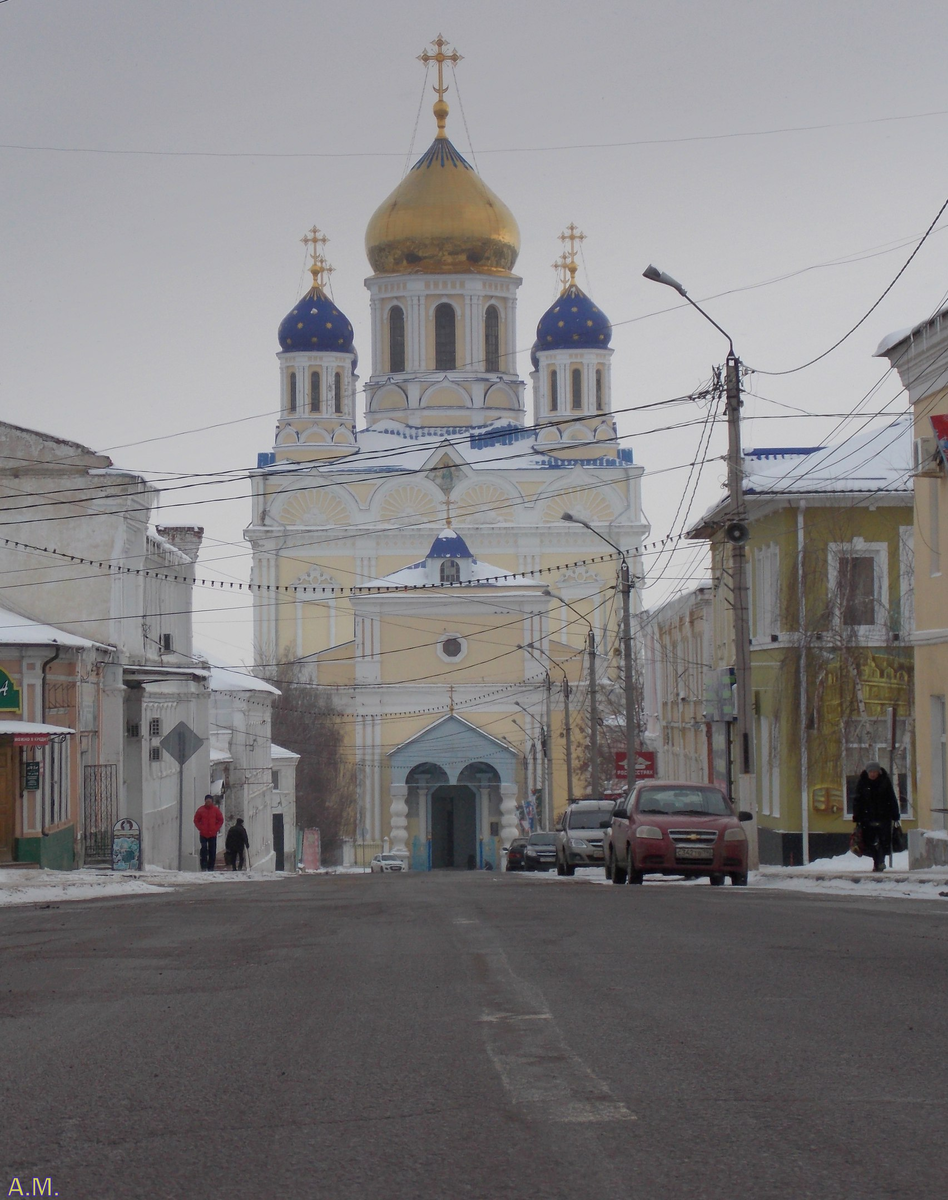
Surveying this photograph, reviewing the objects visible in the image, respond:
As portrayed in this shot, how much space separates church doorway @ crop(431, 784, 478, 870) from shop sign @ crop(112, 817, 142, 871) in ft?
126

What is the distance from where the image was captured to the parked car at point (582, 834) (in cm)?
2936

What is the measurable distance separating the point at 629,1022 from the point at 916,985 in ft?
6.57

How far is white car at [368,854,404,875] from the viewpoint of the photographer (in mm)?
61781

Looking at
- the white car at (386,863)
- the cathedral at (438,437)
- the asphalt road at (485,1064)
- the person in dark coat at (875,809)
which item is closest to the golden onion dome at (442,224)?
the cathedral at (438,437)

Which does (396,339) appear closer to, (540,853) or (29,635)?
(540,853)

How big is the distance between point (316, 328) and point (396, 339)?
4.33 m

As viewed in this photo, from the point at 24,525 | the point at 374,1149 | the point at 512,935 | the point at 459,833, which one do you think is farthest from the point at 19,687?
the point at 459,833

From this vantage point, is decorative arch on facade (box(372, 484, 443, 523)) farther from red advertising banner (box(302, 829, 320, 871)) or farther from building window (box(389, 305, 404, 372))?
red advertising banner (box(302, 829, 320, 871))

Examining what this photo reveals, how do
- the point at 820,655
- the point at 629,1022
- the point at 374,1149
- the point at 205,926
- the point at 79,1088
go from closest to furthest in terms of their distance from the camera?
1. the point at 374,1149
2. the point at 79,1088
3. the point at 629,1022
4. the point at 205,926
5. the point at 820,655

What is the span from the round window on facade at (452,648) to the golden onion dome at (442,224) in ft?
89.6

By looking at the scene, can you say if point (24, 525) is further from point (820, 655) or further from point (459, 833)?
point (459, 833)

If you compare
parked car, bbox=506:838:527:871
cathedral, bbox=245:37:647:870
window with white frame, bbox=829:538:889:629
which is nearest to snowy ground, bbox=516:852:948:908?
window with white frame, bbox=829:538:889:629

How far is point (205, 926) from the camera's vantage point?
14.0m

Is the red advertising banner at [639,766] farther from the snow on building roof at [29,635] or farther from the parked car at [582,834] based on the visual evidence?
the snow on building roof at [29,635]
